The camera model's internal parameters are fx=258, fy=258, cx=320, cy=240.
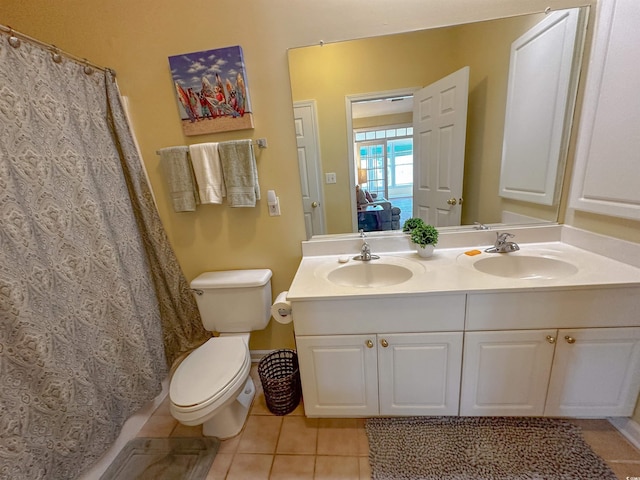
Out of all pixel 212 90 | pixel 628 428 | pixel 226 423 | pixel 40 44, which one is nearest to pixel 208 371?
pixel 226 423

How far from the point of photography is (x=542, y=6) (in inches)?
44.8

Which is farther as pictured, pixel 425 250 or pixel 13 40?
pixel 425 250

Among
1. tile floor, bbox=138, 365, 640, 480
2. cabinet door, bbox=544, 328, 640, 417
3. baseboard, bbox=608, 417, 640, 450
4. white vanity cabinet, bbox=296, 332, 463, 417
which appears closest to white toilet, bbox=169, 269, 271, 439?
tile floor, bbox=138, 365, 640, 480

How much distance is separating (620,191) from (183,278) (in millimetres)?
2139

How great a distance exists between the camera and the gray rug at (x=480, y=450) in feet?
3.43

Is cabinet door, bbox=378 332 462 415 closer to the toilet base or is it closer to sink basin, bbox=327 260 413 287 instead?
sink basin, bbox=327 260 413 287

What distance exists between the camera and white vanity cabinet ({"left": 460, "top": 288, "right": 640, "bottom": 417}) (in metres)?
0.98

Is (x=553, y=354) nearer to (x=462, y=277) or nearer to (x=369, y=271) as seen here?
(x=462, y=277)

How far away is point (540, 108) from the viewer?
1.24 metres

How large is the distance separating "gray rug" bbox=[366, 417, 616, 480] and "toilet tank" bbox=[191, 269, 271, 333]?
807 mm

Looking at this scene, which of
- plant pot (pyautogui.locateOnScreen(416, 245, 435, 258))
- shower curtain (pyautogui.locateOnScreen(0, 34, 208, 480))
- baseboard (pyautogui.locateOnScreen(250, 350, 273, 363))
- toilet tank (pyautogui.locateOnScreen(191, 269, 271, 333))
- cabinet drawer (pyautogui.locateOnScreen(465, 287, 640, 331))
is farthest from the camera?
baseboard (pyautogui.locateOnScreen(250, 350, 273, 363))

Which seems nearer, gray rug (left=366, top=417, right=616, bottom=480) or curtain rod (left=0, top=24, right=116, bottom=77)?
curtain rod (left=0, top=24, right=116, bottom=77)

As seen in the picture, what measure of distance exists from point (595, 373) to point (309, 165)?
1553 mm

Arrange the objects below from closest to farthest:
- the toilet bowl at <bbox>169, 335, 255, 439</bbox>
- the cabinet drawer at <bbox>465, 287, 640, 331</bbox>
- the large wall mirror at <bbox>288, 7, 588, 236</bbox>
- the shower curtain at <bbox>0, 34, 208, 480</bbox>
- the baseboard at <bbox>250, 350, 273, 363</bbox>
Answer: the shower curtain at <bbox>0, 34, 208, 480</bbox> < the cabinet drawer at <bbox>465, 287, 640, 331</bbox> < the toilet bowl at <bbox>169, 335, 255, 439</bbox> < the large wall mirror at <bbox>288, 7, 588, 236</bbox> < the baseboard at <bbox>250, 350, 273, 363</bbox>
